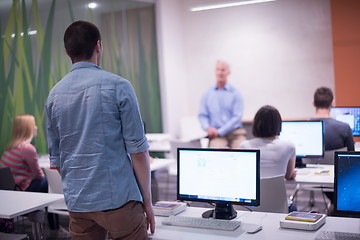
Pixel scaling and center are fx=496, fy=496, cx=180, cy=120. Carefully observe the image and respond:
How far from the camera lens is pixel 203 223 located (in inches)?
115

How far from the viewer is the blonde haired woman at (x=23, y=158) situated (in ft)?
17.5

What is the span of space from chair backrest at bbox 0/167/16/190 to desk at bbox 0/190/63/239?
0.70 m

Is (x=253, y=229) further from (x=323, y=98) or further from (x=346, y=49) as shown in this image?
(x=346, y=49)

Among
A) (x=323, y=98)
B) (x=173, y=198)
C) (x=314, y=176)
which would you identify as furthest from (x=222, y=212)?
(x=173, y=198)

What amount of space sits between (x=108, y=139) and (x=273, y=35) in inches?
273

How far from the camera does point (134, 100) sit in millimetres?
2287

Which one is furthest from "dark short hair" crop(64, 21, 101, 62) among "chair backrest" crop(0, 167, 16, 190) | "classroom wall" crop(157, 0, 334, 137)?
"classroom wall" crop(157, 0, 334, 137)

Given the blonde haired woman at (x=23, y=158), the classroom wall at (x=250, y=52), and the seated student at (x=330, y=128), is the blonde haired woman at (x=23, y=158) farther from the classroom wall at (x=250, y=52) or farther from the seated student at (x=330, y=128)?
the classroom wall at (x=250, y=52)

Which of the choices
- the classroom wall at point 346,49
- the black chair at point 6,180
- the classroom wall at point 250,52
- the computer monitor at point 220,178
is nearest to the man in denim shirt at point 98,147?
the computer monitor at point 220,178

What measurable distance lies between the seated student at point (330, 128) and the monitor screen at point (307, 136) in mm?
211

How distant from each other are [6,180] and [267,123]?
263 cm

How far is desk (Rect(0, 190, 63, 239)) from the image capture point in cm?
337

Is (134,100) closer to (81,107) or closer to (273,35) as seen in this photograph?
(81,107)

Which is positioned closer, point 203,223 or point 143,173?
point 143,173
